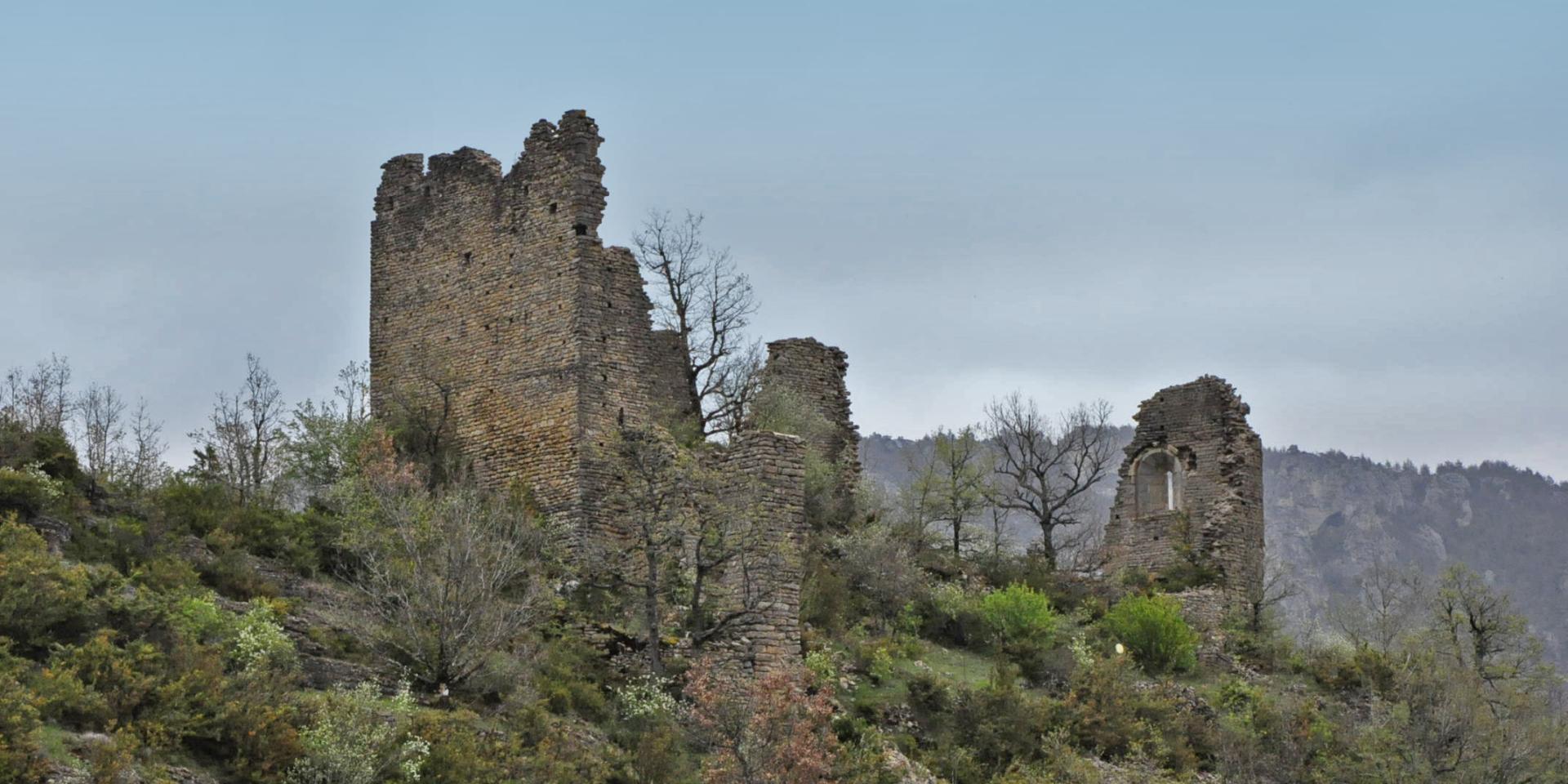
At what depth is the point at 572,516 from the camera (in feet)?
104

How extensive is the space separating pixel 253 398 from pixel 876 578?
1433 centimetres

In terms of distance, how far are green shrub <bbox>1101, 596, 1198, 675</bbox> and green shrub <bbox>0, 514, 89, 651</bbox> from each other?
17.4 m

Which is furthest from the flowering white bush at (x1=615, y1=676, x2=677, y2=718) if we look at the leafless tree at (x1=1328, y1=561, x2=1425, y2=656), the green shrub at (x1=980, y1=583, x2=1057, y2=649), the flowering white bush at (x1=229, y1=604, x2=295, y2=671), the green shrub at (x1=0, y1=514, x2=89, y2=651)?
the leafless tree at (x1=1328, y1=561, x2=1425, y2=656)

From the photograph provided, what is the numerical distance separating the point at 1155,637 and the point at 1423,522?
295 ft

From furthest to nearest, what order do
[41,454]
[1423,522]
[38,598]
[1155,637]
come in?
1. [1423,522]
2. [1155,637]
3. [41,454]
4. [38,598]

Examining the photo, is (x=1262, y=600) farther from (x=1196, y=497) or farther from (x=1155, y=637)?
(x=1155, y=637)

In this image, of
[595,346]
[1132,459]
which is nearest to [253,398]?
[595,346]

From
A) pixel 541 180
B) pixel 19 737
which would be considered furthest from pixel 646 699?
pixel 541 180

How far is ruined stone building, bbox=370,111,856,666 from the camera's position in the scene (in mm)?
32438

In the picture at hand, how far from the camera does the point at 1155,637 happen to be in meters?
34.1

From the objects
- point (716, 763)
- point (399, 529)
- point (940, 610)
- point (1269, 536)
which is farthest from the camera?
point (1269, 536)

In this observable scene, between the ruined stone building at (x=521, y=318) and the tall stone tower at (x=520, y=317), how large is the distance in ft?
0.09

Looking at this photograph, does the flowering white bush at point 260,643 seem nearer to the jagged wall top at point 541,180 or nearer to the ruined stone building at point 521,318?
the ruined stone building at point 521,318

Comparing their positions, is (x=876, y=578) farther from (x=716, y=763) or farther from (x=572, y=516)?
(x=716, y=763)
